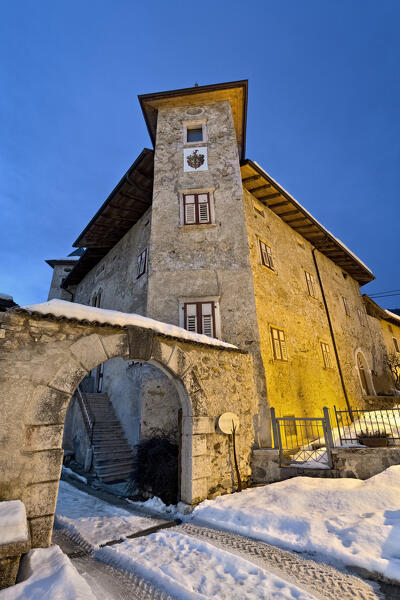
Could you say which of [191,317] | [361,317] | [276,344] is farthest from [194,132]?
[361,317]

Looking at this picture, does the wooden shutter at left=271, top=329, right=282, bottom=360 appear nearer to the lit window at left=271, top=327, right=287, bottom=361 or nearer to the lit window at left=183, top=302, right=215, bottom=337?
the lit window at left=271, top=327, right=287, bottom=361

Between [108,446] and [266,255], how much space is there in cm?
839

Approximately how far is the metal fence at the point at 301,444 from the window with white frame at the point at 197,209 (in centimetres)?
624

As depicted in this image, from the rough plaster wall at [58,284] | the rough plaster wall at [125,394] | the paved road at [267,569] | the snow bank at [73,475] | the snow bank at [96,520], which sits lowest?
the paved road at [267,569]

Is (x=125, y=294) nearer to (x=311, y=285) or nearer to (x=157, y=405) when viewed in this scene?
(x=157, y=405)

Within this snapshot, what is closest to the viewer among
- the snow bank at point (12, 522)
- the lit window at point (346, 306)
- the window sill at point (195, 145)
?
the snow bank at point (12, 522)

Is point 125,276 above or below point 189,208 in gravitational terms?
below

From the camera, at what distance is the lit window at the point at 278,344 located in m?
9.00

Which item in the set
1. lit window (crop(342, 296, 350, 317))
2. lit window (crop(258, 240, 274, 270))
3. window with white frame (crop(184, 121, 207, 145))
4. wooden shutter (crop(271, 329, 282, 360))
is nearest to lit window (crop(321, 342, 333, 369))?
wooden shutter (crop(271, 329, 282, 360))

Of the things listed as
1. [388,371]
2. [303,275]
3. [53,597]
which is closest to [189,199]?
[303,275]

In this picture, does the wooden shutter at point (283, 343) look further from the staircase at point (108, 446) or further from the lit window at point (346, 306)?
the lit window at point (346, 306)

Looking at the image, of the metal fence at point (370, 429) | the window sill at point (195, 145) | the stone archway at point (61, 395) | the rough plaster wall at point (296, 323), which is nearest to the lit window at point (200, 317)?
the rough plaster wall at point (296, 323)

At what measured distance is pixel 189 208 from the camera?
9.72m

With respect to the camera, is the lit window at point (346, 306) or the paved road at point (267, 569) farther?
the lit window at point (346, 306)
